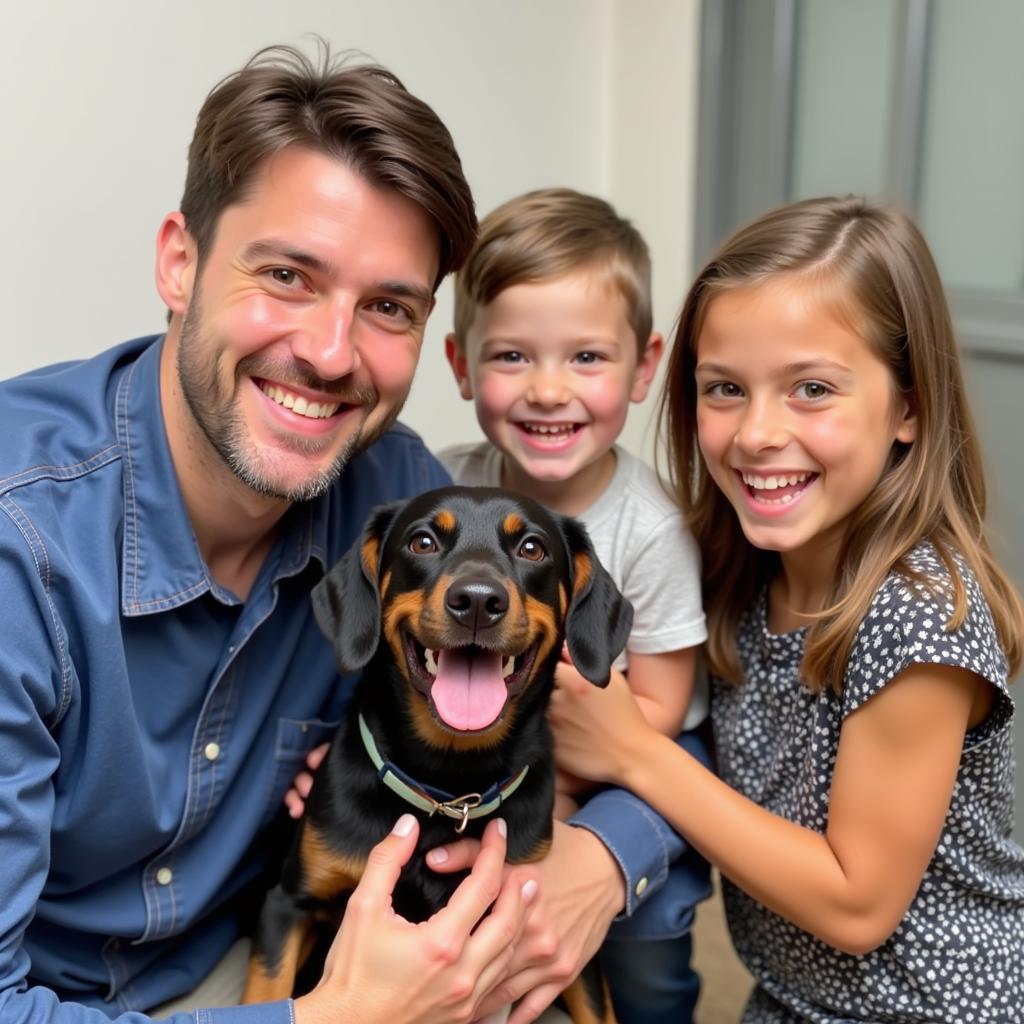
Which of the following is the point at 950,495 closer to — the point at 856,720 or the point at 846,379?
the point at 846,379

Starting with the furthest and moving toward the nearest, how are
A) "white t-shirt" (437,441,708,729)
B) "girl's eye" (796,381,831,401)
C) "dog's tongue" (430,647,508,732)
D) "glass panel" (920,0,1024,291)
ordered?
"glass panel" (920,0,1024,291) → "white t-shirt" (437,441,708,729) → "girl's eye" (796,381,831,401) → "dog's tongue" (430,647,508,732)

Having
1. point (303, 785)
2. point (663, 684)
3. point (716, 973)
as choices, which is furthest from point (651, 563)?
point (716, 973)

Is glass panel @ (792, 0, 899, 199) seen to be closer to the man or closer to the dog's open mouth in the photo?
the man

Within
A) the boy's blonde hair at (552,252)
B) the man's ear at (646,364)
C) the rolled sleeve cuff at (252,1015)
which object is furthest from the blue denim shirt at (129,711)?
the man's ear at (646,364)

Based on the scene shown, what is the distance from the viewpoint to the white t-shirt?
5.70ft

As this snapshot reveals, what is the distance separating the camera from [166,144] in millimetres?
2092

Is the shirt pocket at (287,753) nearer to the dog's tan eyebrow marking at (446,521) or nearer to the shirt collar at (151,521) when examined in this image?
the shirt collar at (151,521)

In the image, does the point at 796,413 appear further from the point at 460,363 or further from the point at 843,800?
the point at 460,363

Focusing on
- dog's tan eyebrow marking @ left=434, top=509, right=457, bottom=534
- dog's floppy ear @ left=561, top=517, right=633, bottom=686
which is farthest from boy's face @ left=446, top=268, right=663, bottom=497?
dog's tan eyebrow marking @ left=434, top=509, right=457, bottom=534

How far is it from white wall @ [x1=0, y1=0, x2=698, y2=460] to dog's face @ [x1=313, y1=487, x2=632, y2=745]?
0.92 metres

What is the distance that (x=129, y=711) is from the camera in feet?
4.32

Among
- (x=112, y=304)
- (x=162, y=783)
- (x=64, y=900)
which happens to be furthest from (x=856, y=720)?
(x=112, y=304)

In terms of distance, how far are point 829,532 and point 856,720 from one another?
0.29 meters

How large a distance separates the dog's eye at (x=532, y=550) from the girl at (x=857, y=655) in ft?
0.89
